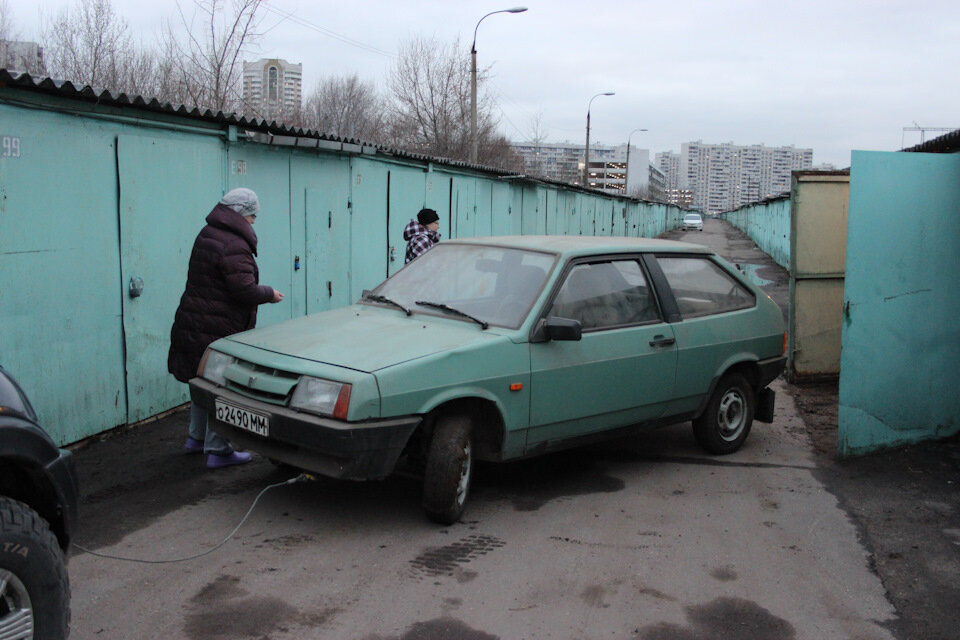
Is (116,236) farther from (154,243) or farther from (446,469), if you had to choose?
(446,469)

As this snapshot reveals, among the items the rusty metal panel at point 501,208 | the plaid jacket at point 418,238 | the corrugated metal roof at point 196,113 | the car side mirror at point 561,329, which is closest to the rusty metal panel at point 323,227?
the corrugated metal roof at point 196,113

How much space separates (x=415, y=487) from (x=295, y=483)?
0.74 m

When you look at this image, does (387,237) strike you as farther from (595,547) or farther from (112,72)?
(112,72)

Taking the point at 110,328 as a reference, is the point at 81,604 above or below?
below

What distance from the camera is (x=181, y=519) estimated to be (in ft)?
15.5

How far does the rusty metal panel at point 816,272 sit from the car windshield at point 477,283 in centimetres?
440

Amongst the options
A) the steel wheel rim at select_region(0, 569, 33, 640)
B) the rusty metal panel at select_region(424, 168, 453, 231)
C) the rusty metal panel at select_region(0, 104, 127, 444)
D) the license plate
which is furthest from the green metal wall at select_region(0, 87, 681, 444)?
the rusty metal panel at select_region(424, 168, 453, 231)

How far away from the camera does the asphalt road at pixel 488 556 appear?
11.8ft

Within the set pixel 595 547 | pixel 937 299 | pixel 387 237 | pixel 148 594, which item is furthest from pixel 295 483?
pixel 387 237

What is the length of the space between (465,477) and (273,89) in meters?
27.6

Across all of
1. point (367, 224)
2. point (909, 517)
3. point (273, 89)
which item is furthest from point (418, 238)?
point (273, 89)

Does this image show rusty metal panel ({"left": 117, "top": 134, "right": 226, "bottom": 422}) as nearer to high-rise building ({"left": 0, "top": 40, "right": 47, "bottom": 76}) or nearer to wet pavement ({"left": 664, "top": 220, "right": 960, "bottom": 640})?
wet pavement ({"left": 664, "top": 220, "right": 960, "bottom": 640})

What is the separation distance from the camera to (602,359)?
526cm

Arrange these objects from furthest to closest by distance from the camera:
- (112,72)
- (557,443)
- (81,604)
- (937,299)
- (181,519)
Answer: (112,72) < (937,299) < (557,443) < (181,519) < (81,604)
